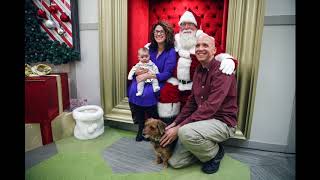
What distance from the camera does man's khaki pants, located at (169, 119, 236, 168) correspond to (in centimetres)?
162

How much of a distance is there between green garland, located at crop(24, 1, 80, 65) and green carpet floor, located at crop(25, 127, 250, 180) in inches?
40.0

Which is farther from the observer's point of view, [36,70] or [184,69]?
[36,70]

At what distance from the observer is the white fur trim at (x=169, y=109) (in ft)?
6.85

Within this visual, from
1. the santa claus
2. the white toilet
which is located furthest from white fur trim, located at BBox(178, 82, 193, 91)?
the white toilet

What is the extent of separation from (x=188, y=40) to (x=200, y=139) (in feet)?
3.11

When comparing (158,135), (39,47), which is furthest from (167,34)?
(39,47)

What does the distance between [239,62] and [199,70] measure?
403 millimetres

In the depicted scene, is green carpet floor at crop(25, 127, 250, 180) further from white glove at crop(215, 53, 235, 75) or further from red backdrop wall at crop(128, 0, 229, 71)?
red backdrop wall at crop(128, 0, 229, 71)

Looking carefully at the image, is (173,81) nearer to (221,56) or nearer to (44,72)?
(221,56)

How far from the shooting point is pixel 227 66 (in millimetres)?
1693

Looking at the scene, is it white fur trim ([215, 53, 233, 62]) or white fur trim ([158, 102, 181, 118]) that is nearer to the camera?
white fur trim ([215, 53, 233, 62])

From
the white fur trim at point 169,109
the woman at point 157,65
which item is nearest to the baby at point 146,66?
the woman at point 157,65
